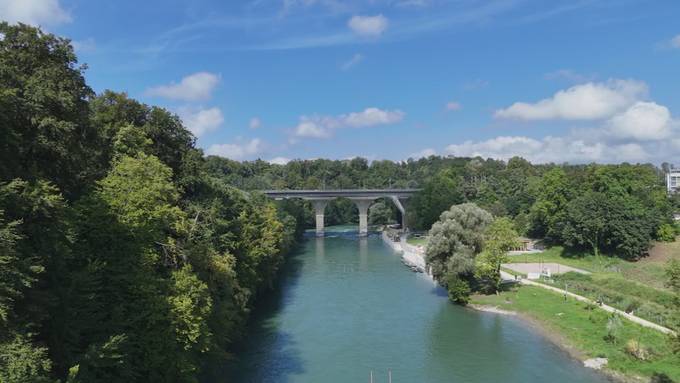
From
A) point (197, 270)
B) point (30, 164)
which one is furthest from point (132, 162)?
point (197, 270)

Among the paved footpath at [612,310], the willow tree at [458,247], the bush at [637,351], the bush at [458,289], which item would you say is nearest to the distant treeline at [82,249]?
the bush at [637,351]

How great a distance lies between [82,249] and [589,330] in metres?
29.4

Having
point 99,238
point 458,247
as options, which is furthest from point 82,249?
point 458,247

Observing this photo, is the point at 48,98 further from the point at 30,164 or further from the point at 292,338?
the point at 292,338

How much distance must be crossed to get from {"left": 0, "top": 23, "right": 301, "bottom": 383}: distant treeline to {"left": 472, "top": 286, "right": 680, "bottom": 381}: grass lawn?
68.3ft

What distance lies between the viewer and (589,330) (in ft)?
106

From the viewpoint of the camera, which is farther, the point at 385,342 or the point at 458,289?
the point at 458,289

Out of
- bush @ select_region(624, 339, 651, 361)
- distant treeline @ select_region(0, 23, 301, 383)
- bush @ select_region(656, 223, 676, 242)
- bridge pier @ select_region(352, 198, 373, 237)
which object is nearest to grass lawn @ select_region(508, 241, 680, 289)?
bush @ select_region(656, 223, 676, 242)

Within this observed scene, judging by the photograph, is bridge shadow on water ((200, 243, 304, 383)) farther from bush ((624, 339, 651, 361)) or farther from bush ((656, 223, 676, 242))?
bush ((656, 223, 676, 242))

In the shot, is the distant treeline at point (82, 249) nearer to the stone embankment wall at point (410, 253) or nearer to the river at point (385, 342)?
the river at point (385, 342)

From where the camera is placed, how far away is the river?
89.3 feet

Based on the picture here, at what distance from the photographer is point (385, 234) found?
334 ft

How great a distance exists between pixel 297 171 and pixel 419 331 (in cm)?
12735

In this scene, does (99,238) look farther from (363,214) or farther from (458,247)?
(363,214)
